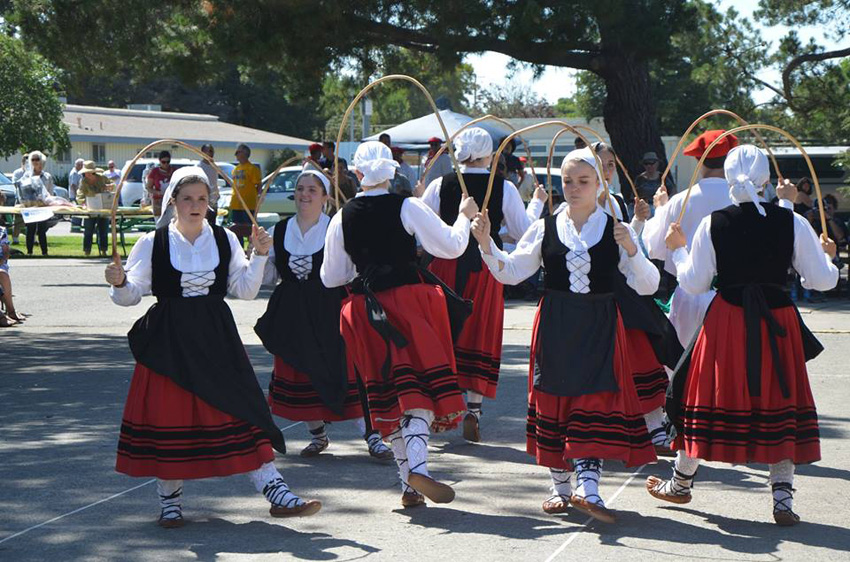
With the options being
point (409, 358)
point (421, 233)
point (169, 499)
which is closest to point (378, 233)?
point (421, 233)

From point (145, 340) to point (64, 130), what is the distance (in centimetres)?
2482

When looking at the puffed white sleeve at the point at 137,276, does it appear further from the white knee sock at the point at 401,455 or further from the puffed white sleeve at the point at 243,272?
the white knee sock at the point at 401,455

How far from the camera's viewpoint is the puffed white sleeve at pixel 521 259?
609cm

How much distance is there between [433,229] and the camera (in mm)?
6160

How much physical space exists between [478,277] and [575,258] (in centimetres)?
225

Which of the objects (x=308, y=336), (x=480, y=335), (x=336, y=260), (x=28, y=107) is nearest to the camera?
(x=336, y=260)

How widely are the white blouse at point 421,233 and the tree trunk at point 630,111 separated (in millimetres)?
11858

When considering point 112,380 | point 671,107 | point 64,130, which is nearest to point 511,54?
point 112,380

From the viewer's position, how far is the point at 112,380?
10.2 metres

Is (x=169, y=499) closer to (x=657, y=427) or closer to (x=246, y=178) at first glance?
(x=657, y=427)

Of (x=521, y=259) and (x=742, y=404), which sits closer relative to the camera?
(x=742, y=404)

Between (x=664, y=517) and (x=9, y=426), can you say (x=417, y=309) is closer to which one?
(x=664, y=517)

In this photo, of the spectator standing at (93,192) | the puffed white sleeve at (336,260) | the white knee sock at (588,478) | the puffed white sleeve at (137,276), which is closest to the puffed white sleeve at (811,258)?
the white knee sock at (588,478)

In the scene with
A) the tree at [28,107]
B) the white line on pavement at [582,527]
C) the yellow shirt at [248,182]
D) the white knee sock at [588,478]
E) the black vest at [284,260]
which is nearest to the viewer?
the white line on pavement at [582,527]
